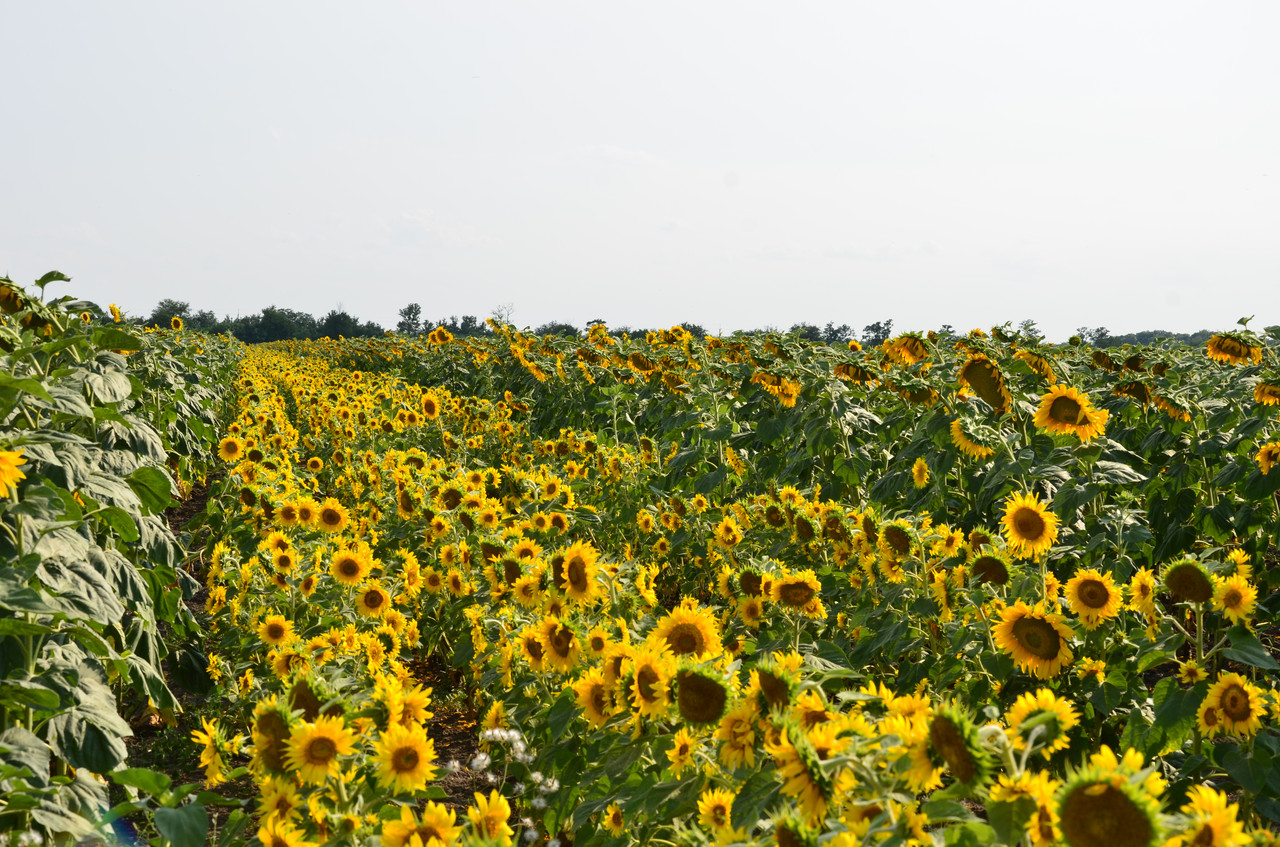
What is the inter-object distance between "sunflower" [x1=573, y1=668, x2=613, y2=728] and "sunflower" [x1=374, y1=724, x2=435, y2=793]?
21.5 inches

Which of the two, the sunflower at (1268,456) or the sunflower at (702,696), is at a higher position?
the sunflower at (1268,456)

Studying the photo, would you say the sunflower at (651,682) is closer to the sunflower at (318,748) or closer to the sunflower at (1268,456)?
the sunflower at (318,748)

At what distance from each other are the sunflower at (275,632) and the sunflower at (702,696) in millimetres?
2532

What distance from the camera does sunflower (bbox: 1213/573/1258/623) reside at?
2.35 metres

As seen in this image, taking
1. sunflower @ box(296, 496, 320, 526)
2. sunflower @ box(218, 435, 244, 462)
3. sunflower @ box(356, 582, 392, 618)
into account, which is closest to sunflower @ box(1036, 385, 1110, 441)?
sunflower @ box(356, 582, 392, 618)

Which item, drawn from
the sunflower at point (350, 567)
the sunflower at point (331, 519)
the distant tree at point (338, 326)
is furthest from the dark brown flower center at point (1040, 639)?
the distant tree at point (338, 326)

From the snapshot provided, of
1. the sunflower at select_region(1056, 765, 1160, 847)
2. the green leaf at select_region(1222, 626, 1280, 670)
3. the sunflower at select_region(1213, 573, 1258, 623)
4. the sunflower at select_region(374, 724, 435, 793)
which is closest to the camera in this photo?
the sunflower at select_region(1056, 765, 1160, 847)

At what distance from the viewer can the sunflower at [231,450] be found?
7164mm

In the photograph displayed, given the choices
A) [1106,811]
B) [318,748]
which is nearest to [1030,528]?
[1106,811]

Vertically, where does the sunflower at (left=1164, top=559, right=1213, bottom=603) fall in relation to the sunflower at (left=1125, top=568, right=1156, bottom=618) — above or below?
above

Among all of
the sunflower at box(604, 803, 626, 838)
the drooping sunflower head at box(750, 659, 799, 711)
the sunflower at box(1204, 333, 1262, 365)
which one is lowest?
the sunflower at box(604, 803, 626, 838)

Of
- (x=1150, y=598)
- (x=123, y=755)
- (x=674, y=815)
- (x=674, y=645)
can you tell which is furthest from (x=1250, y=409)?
(x=123, y=755)

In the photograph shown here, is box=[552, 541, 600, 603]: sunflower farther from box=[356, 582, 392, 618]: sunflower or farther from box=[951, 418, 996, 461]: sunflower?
box=[951, 418, 996, 461]: sunflower

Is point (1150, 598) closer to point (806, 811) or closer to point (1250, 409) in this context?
point (806, 811)
